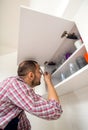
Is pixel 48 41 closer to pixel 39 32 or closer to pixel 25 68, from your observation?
pixel 39 32

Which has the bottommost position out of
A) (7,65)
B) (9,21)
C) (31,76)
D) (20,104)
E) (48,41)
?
(20,104)

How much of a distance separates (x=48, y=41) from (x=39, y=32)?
147 millimetres

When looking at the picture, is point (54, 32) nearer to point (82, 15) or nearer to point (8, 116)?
point (82, 15)

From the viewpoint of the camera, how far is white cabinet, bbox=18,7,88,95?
0.91 metres

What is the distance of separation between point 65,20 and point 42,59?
0.59m

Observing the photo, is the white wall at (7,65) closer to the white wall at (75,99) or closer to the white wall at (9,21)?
the white wall at (9,21)

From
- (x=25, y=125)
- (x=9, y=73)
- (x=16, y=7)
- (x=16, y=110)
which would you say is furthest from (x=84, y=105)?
(x=16, y=7)

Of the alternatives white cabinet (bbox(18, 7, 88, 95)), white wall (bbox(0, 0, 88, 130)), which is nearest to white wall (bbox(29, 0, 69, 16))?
white wall (bbox(0, 0, 88, 130))

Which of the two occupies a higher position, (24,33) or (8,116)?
(24,33)

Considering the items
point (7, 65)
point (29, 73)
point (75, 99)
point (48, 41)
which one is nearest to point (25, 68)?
point (29, 73)

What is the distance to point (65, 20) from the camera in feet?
3.12

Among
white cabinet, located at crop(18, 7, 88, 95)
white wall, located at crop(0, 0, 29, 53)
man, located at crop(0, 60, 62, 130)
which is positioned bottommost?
man, located at crop(0, 60, 62, 130)

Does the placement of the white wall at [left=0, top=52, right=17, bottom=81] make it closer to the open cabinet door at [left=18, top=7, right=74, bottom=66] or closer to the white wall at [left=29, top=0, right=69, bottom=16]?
the open cabinet door at [left=18, top=7, right=74, bottom=66]

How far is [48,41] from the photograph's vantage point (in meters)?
1.14
